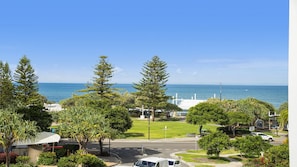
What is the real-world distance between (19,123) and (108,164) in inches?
299

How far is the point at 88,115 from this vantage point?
22.2 m

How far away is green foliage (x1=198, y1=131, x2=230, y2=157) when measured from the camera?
23936 mm

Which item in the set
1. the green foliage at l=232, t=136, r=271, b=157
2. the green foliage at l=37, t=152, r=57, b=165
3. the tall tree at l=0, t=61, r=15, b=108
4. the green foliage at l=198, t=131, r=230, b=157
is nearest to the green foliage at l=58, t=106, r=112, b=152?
the green foliage at l=37, t=152, r=57, b=165

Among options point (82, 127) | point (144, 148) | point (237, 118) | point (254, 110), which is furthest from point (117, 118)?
point (254, 110)

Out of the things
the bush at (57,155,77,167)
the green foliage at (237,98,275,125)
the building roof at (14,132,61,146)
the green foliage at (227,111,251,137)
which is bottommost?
the bush at (57,155,77,167)

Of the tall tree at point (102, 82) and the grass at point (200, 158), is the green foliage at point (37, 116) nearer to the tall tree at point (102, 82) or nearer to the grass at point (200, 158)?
the grass at point (200, 158)

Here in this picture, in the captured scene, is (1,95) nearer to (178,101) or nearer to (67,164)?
(67,164)

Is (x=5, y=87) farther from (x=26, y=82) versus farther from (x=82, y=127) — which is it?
(x=82, y=127)

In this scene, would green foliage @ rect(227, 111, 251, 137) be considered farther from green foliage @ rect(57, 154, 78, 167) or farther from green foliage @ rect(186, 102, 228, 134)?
green foliage @ rect(57, 154, 78, 167)

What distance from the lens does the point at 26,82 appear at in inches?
1668

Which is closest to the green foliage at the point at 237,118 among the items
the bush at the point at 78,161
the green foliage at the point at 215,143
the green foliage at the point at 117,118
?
the green foliage at the point at 215,143

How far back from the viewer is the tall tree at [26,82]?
1631 inches

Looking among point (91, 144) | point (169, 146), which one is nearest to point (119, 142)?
point (91, 144)

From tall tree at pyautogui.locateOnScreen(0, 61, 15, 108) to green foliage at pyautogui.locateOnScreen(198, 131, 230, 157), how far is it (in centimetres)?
2131
